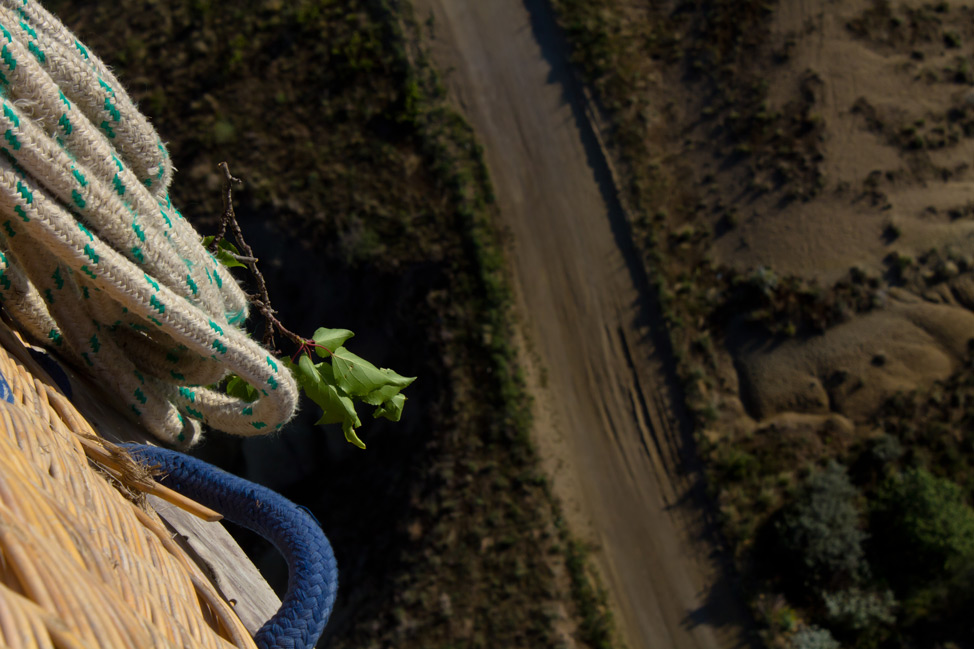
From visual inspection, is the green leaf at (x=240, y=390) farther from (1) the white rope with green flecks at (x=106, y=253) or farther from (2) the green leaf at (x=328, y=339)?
(2) the green leaf at (x=328, y=339)

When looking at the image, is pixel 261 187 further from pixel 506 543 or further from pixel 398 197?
pixel 506 543

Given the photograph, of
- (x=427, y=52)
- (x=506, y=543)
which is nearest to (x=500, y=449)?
(x=506, y=543)

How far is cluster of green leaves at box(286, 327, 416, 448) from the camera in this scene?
11.8 ft

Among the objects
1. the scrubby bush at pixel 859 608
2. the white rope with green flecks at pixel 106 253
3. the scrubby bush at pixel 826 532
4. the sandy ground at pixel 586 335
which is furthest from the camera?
the sandy ground at pixel 586 335

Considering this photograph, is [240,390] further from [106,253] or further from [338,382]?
[106,253]

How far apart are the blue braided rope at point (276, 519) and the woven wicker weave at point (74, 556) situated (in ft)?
1.03

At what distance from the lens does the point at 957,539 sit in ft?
31.7

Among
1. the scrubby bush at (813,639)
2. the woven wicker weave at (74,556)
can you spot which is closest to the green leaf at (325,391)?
the woven wicker weave at (74,556)

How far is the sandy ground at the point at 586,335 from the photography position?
34.3ft

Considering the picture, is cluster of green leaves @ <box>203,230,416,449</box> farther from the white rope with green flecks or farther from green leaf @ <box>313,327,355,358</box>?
the white rope with green flecks

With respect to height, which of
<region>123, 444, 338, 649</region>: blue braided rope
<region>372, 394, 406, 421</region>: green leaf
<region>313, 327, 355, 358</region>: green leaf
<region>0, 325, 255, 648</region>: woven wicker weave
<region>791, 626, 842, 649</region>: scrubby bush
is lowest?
<region>791, 626, 842, 649</region>: scrubby bush

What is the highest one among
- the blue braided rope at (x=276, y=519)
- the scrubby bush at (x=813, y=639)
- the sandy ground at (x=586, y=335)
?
the blue braided rope at (x=276, y=519)

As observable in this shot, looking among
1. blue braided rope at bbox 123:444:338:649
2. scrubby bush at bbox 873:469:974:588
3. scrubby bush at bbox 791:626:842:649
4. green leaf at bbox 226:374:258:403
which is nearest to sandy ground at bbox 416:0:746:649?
scrubby bush at bbox 791:626:842:649

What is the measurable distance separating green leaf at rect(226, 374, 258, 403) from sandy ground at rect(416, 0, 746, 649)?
7408mm
